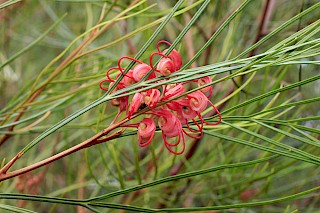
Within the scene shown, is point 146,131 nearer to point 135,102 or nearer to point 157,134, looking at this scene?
point 135,102

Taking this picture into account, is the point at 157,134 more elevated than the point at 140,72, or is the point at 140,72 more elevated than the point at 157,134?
the point at 157,134

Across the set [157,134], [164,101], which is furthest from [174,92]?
[157,134]

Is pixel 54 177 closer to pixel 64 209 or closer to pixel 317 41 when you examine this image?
pixel 64 209

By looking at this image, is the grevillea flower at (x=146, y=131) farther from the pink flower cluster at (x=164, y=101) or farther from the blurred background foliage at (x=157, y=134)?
the blurred background foliage at (x=157, y=134)

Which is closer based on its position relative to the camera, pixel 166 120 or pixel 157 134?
pixel 166 120

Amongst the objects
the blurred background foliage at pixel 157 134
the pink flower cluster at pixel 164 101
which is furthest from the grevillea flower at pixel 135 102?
the blurred background foliage at pixel 157 134

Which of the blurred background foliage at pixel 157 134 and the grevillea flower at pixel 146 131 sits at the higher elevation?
the blurred background foliage at pixel 157 134
